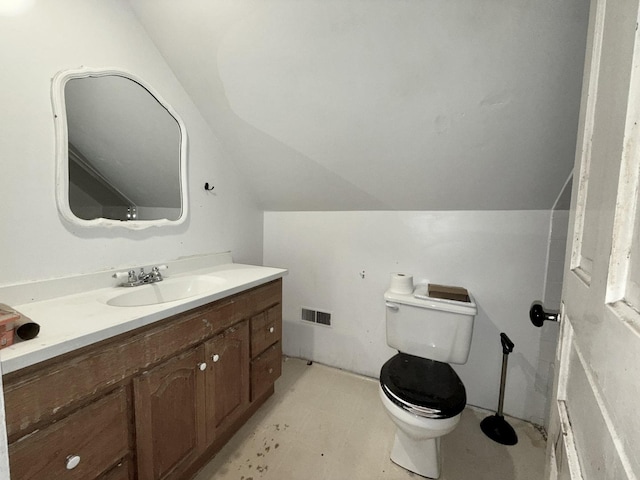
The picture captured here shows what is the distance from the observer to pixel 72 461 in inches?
28.4

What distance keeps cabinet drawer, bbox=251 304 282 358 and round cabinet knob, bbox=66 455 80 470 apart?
758mm

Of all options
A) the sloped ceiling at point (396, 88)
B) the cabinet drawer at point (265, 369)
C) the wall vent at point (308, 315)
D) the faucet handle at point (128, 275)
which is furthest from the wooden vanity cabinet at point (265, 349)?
the sloped ceiling at point (396, 88)

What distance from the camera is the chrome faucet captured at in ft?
4.03

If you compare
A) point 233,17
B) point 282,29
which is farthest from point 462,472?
→ point 233,17

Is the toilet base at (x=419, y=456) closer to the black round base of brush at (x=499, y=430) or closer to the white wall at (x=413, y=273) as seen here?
the black round base of brush at (x=499, y=430)

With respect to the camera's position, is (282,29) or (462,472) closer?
(282,29)

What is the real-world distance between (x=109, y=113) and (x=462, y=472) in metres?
2.40

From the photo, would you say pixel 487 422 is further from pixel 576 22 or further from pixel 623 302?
pixel 576 22

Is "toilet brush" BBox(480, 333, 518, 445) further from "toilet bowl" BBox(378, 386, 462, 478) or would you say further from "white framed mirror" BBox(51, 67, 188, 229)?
"white framed mirror" BBox(51, 67, 188, 229)

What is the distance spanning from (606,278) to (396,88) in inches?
42.6

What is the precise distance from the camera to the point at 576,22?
2.82 feet

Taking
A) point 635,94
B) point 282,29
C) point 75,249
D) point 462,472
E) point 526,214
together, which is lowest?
point 462,472

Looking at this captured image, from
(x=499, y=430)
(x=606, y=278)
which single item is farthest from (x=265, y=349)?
(x=606, y=278)

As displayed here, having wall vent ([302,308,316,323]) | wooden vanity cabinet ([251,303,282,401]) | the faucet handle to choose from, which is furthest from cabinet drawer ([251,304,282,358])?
the faucet handle
